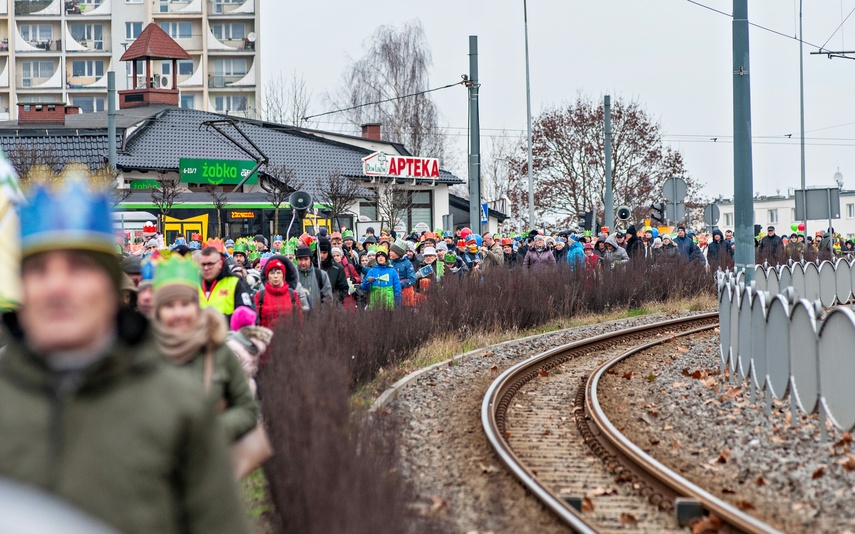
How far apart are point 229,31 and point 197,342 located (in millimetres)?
97394

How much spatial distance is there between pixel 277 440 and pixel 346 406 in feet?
2.35

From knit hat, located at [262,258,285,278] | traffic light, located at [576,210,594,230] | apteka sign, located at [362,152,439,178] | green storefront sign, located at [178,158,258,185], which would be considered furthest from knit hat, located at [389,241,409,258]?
apteka sign, located at [362,152,439,178]

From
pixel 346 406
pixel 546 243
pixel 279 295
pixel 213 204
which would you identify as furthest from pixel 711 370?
pixel 213 204

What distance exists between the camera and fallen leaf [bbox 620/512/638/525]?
7.97 meters

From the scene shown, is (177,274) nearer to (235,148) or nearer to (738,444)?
(738,444)

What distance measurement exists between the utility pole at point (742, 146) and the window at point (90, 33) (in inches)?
3445

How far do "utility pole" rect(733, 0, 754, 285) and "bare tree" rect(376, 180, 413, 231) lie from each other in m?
37.5

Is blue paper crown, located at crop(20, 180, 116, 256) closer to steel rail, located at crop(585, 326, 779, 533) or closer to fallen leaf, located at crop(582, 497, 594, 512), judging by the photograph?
steel rail, located at crop(585, 326, 779, 533)

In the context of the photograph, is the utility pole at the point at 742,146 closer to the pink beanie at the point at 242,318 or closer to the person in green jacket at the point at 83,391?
the pink beanie at the point at 242,318

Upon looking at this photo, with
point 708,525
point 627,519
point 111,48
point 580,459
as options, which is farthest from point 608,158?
point 111,48

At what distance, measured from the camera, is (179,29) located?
9869cm

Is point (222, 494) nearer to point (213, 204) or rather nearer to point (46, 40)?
point (213, 204)

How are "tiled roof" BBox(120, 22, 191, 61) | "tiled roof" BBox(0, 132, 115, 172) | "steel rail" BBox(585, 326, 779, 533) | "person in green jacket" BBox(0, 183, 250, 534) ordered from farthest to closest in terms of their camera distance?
"tiled roof" BBox(120, 22, 191, 61), "tiled roof" BBox(0, 132, 115, 172), "steel rail" BBox(585, 326, 779, 533), "person in green jacket" BBox(0, 183, 250, 534)

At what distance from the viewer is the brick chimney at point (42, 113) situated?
225 ft
